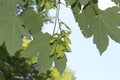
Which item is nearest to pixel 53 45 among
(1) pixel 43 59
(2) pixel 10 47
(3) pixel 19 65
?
(1) pixel 43 59

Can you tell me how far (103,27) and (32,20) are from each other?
0.35 metres

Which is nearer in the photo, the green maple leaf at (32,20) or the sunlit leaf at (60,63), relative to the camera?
the sunlit leaf at (60,63)

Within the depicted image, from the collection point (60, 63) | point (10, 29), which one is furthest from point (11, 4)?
point (60, 63)

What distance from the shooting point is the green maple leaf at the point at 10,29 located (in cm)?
155

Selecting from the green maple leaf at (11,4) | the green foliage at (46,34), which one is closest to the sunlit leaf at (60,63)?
the green foliage at (46,34)

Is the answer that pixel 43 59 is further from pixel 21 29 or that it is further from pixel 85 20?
pixel 85 20

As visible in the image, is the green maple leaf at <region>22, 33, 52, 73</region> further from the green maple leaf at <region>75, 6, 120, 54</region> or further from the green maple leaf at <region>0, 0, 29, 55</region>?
the green maple leaf at <region>75, 6, 120, 54</region>

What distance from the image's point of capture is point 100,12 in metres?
1.70

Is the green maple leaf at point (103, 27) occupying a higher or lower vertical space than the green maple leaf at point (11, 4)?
lower

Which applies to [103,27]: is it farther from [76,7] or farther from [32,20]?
[32,20]

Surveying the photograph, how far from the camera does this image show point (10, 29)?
156 cm

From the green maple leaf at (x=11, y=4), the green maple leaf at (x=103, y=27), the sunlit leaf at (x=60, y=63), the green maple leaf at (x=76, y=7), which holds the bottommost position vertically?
the sunlit leaf at (x=60, y=63)

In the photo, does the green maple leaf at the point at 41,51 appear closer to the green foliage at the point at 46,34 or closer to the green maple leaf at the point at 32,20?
the green foliage at the point at 46,34

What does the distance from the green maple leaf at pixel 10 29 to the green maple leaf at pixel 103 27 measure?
35cm
